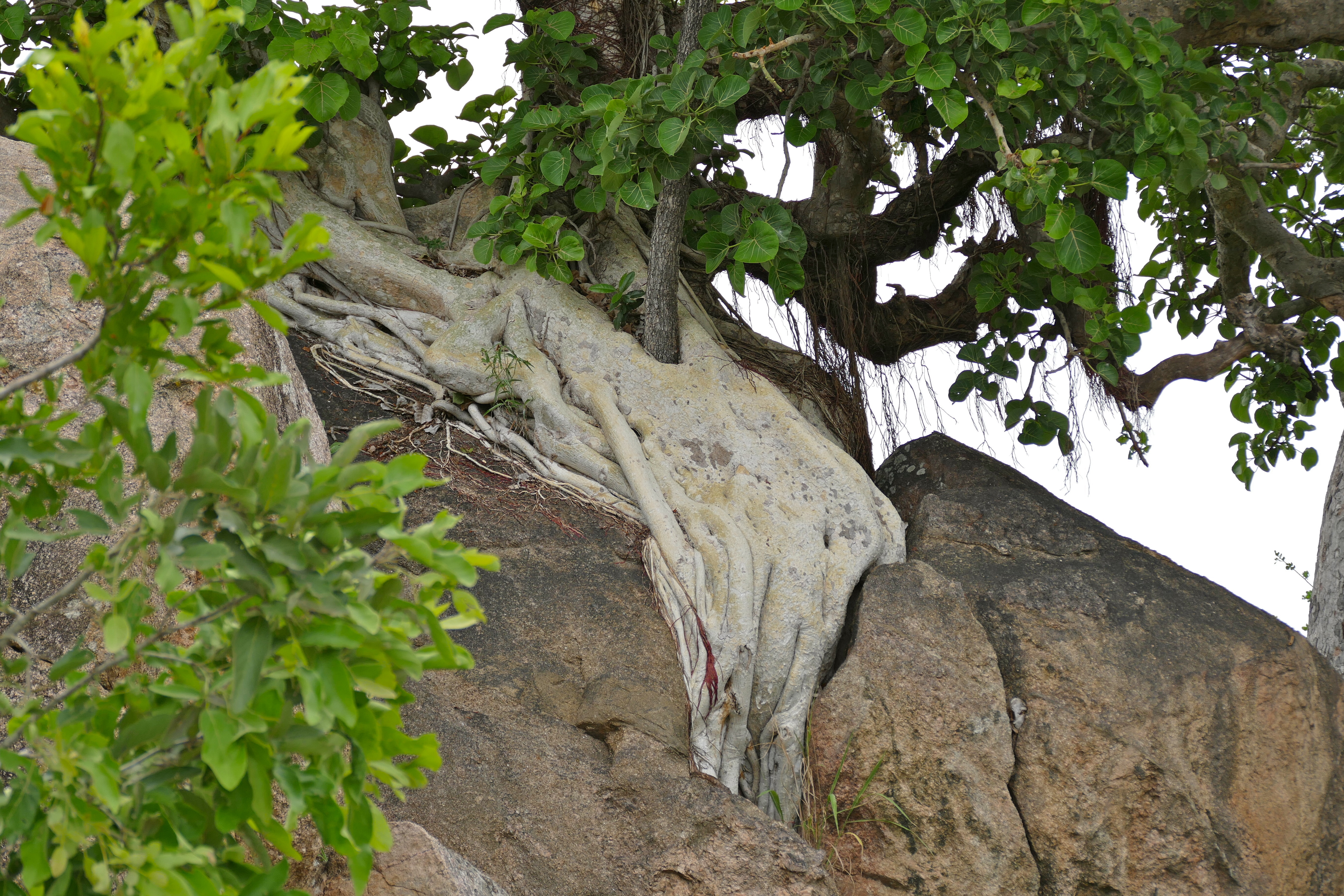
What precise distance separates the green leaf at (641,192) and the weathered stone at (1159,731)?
1964mm

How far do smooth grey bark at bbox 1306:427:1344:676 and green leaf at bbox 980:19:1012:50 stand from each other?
361cm

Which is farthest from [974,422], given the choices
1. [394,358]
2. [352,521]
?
[352,521]

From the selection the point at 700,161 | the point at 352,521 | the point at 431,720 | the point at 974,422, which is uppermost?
the point at 700,161

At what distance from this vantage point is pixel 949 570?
460 cm

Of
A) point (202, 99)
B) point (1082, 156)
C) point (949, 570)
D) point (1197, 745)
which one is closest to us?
point (202, 99)

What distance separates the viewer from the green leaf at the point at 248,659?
1438 millimetres

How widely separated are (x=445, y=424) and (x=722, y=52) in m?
2.01

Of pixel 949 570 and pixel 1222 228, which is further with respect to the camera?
pixel 1222 228

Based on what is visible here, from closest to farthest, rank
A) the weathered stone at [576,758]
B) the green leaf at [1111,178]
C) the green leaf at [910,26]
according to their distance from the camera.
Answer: the weathered stone at [576,758], the green leaf at [910,26], the green leaf at [1111,178]

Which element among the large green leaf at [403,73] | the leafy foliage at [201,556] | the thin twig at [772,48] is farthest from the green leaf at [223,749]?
the large green leaf at [403,73]

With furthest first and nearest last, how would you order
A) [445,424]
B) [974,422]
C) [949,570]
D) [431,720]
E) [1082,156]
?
[974,422] < [445,424] < [949,570] < [1082,156] < [431,720]

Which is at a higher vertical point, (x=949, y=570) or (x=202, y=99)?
(x=949, y=570)

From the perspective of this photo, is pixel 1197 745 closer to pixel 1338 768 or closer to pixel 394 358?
pixel 1338 768

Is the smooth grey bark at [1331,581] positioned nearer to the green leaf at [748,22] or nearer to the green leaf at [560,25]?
the green leaf at [748,22]
